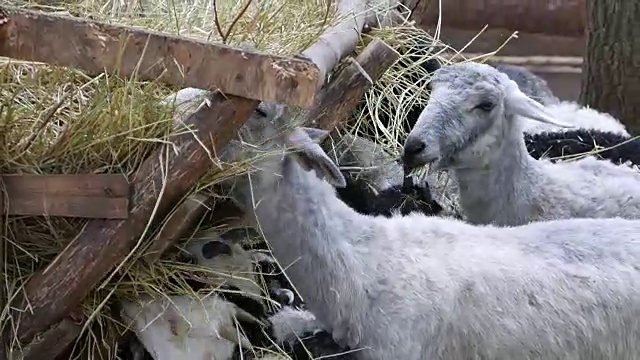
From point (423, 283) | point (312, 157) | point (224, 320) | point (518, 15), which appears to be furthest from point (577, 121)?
point (518, 15)

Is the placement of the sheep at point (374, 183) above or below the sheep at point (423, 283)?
below

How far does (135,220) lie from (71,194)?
0.20 m

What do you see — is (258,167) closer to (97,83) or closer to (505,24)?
(97,83)

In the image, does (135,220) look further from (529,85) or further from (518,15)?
(518,15)

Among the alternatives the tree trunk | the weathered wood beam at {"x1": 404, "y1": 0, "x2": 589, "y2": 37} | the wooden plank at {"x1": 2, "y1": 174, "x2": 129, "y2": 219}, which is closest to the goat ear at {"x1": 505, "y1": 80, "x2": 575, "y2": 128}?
the wooden plank at {"x1": 2, "y1": 174, "x2": 129, "y2": 219}

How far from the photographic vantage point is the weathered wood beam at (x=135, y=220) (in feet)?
9.00

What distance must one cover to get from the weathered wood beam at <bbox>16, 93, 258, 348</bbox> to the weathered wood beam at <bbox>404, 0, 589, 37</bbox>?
6.90 meters

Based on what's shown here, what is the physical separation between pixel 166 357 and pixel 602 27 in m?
4.45

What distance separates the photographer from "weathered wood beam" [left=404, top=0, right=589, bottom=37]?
945 centimetres

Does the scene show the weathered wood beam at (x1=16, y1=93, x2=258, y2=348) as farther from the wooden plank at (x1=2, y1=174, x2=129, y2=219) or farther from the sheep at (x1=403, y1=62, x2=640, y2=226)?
the sheep at (x1=403, y1=62, x2=640, y2=226)

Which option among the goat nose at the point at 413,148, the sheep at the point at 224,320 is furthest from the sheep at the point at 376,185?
the sheep at the point at 224,320

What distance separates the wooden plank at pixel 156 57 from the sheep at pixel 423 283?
1.11ft

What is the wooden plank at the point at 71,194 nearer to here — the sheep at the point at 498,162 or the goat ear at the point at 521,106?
the sheep at the point at 498,162

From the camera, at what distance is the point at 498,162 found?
3.99 m
